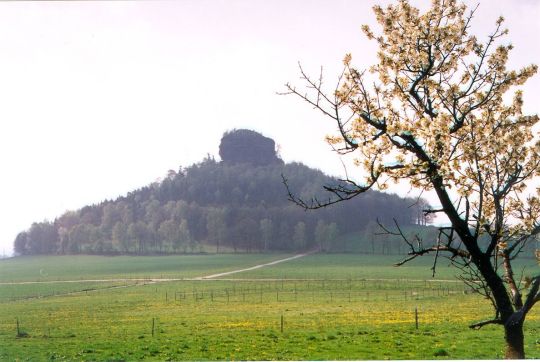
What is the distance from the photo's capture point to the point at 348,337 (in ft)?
97.6

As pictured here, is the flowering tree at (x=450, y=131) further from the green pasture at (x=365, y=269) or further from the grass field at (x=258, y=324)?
the green pasture at (x=365, y=269)

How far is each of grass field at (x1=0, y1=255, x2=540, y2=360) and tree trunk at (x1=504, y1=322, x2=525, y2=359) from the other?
12168 mm

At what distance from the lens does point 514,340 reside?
36.5 ft

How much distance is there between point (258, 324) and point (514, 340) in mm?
27591

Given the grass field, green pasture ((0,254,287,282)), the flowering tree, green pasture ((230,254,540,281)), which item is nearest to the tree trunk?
the flowering tree

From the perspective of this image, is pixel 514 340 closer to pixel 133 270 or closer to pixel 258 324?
pixel 258 324

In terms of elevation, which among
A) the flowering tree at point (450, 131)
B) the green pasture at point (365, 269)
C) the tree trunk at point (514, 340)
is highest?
the flowering tree at point (450, 131)

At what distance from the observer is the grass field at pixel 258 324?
25938 millimetres

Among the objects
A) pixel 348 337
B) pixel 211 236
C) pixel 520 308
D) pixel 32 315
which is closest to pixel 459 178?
pixel 520 308

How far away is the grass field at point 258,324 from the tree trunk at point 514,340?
479 inches

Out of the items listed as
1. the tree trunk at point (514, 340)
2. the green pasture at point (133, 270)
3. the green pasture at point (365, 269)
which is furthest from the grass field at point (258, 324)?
the green pasture at point (133, 270)

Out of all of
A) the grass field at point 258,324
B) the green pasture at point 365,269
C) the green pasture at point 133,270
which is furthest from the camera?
the green pasture at point 133,270

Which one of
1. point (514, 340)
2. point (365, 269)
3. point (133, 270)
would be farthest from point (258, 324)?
point (133, 270)

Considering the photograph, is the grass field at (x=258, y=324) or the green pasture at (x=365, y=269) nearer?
the grass field at (x=258, y=324)
